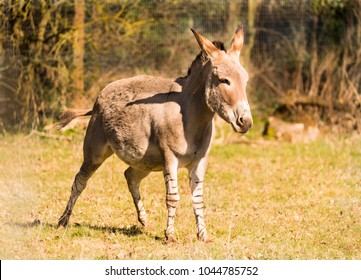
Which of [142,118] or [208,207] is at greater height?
[142,118]

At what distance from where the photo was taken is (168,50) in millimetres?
16797

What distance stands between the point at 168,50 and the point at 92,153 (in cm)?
900

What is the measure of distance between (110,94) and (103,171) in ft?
11.9

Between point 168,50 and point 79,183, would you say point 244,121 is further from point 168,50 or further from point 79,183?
point 168,50

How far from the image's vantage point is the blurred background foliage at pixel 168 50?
46.4ft

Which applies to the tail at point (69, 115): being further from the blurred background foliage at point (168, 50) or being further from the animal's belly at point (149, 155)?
the blurred background foliage at point (168, 50)

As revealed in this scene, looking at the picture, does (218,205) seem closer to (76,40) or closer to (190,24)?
(76,40)

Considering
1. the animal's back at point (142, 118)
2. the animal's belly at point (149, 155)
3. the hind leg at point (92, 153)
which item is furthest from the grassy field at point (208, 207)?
the animal's back at point (142, 118)

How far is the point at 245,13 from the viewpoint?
18.2 metres

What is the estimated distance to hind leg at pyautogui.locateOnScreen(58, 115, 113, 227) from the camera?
8073 millimetres

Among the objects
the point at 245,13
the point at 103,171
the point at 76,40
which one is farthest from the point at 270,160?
the point at 245,13

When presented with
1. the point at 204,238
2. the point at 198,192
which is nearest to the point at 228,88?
the point at 198,192

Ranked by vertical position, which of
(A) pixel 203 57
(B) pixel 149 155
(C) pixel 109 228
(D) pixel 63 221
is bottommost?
(C) pixel 109 228

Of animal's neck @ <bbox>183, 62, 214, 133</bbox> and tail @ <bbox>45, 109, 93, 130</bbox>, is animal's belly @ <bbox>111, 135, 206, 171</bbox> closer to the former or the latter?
animal's neck @ <bbox>183, 62, 214, 133</bbox>
